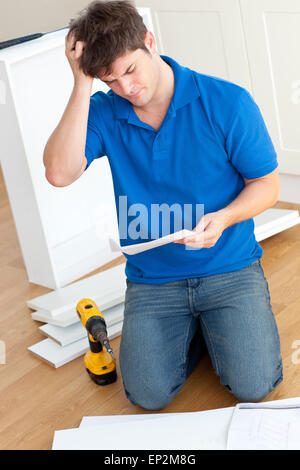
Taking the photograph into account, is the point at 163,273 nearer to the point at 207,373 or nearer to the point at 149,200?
the point at 149,200

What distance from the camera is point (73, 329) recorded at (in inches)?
78.8

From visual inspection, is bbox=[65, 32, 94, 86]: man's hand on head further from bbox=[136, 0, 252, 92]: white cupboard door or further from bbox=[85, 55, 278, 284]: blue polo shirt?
bbox=[136, 0, 252, 92]: white cupboard door

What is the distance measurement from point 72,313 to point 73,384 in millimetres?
296

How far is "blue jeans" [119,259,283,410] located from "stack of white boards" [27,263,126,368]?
0.33 meters

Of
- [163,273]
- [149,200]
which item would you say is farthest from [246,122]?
[163,273]

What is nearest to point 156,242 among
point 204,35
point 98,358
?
point 98,358

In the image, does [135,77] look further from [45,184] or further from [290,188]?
[290,188]

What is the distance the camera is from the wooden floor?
162cm

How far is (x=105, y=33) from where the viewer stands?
1.30 m

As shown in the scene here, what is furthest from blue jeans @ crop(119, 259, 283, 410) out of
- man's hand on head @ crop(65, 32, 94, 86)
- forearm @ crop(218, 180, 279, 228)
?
man's hand on head @ crop(65, 32, 94, 86)

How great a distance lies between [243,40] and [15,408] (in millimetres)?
1566

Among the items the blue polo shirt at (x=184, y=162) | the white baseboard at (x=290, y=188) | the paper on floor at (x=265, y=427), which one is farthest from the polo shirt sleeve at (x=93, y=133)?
the white baseboard at (x=290, y=188)

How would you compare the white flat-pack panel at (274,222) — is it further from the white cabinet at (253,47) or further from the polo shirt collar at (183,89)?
the polo shirt collar at (183,89)

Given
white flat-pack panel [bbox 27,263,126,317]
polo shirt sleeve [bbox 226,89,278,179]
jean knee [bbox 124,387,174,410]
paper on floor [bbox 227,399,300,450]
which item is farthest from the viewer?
white flat-pack panel [bbox 27,263,126,317]
